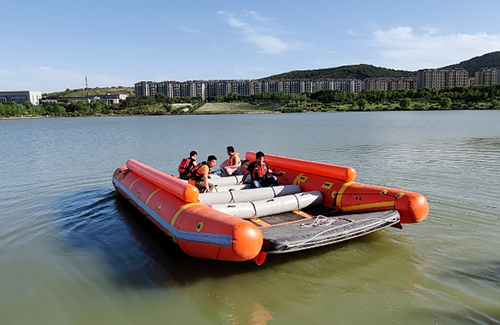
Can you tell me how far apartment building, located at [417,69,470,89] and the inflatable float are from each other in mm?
142608

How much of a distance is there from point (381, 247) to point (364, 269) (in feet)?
2.60

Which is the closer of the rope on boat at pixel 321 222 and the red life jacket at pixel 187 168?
the rope on boat at pixel 321 222

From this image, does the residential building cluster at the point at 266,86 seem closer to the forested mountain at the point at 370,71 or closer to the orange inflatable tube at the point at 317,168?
the forested mountain at the point at 370,71

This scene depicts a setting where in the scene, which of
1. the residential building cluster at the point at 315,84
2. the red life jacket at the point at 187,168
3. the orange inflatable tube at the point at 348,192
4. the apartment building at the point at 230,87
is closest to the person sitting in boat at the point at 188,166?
the red life jacket at the point at 187,168

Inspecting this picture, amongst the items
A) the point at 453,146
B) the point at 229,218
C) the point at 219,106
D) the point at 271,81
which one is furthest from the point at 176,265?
the point at 271,81

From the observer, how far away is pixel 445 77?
131m

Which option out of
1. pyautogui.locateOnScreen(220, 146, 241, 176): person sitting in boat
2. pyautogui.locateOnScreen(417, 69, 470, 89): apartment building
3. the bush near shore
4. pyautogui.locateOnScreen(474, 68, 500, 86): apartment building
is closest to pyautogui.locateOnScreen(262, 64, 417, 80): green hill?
pyautogui.locateOnScreen(417, 69, 470, 89): apartment building

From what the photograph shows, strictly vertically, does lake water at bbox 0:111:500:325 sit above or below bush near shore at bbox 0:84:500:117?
below

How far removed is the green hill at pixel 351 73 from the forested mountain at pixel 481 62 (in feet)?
68.6

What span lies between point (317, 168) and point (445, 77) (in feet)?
475

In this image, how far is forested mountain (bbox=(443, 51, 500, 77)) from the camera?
496ft

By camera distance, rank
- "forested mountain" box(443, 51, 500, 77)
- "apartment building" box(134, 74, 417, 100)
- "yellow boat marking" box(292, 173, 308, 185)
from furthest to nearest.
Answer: "forested mountain" box(443, 51, 500, 77), "apartment building" box(134, 74, 417, 100), "yellow boat marking" box(292, 173, 308, 185)

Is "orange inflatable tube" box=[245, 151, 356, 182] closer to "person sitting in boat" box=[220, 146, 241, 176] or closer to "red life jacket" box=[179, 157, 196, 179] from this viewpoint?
"person sitting in boat" box=[220, 146, 241, 176]

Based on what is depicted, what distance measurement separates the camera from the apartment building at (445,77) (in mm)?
129750
